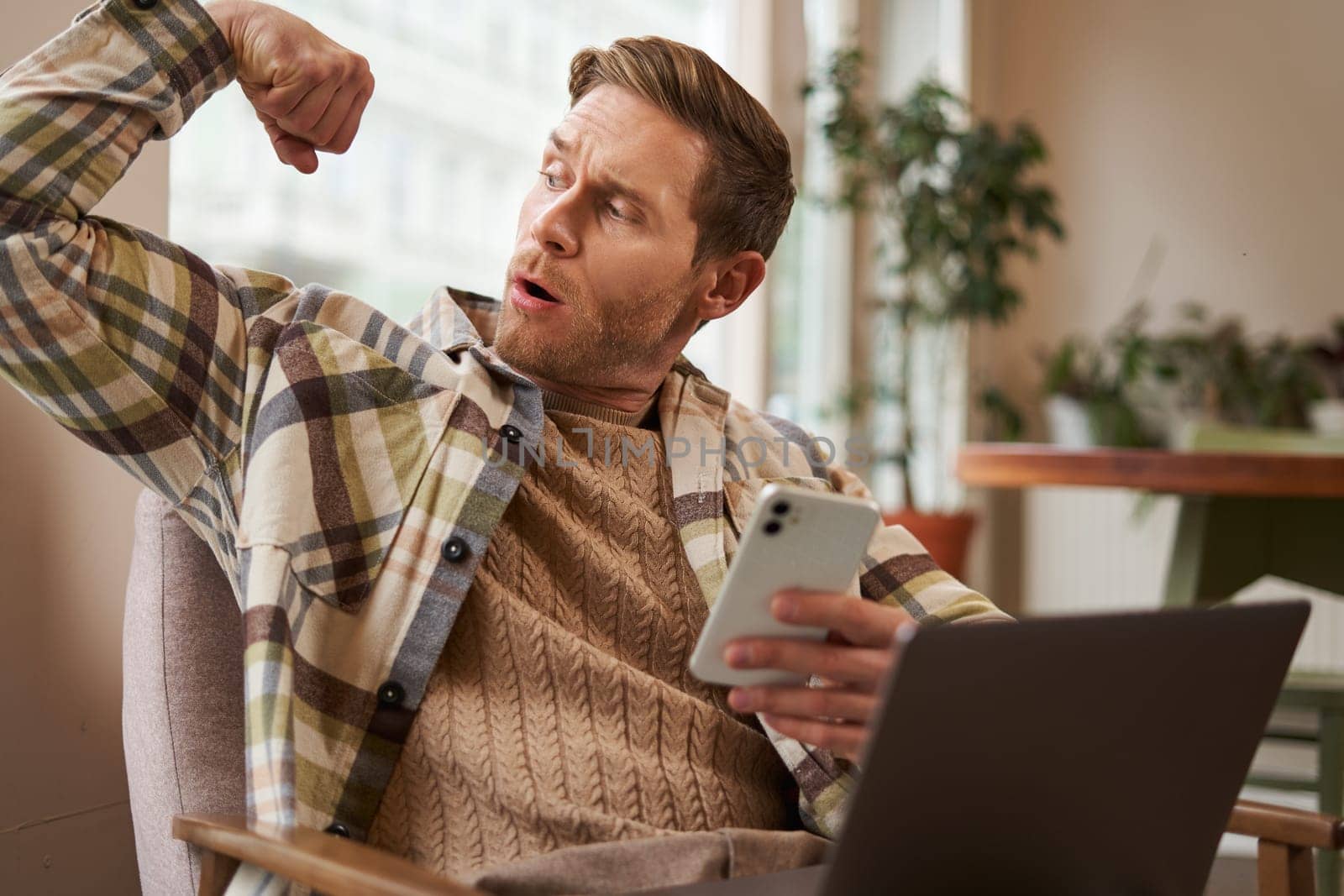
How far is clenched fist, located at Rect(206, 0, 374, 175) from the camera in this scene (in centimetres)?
114

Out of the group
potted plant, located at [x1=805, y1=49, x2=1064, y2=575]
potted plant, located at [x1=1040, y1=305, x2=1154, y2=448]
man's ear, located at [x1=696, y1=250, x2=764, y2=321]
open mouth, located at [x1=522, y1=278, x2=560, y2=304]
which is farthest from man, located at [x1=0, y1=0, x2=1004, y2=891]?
potted plant, located at [x1=1040, y1=305, x2=1154, y2=448]

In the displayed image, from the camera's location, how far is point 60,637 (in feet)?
4.26

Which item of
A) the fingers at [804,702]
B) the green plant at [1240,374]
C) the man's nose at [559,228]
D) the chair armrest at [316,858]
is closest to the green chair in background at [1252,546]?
the man's nose at [559,228]

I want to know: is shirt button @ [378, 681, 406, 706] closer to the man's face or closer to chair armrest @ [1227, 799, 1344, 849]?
the man's face

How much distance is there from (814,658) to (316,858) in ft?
1.15

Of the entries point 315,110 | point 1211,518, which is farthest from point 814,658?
point 1211,518

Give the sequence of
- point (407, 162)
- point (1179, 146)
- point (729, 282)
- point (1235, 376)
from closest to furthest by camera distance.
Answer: point (729, 282) → point (407, 162) → point (1235, 376) → point (1179, 146)

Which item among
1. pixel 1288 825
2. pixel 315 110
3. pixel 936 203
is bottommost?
pixel 1288 825

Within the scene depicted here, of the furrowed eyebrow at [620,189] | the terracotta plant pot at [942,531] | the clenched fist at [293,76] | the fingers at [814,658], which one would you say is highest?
the clenched fist at [293,76]

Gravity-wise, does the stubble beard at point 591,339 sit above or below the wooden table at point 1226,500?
above

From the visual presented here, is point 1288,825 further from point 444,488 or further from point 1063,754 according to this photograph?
point 444,488

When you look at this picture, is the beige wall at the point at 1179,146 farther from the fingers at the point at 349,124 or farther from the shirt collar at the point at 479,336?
the fingers at the point at 349,124

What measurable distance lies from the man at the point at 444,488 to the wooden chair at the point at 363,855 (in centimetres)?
8

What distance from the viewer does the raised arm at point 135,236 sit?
1.02 m
